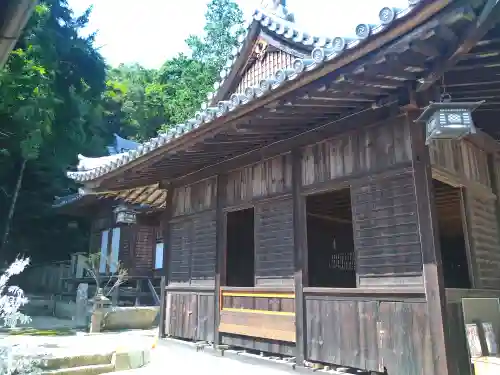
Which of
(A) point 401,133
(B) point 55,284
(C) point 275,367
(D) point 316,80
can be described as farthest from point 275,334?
(B) point 55,284

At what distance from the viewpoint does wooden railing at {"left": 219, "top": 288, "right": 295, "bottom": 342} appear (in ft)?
18.8

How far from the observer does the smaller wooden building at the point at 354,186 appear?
156 inches

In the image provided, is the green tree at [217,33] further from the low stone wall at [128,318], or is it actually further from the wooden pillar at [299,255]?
the wooden pillar at [299,255]

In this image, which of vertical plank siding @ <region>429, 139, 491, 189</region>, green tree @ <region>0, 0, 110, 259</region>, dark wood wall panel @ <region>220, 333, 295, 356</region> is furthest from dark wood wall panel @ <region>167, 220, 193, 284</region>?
green tree @ <region>0, 0, 110, 259</region>

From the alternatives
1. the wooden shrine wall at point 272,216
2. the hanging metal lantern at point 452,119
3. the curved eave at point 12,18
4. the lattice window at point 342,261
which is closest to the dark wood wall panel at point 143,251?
the lattice window at point 342,261

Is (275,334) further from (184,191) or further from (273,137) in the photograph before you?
(184,191)

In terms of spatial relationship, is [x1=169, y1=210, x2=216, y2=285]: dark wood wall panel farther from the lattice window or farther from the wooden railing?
the lattice window

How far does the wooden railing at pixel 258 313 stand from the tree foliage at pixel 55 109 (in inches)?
345

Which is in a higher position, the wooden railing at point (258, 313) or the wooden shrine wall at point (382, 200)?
the wooden shrine wall at point (382, 200)

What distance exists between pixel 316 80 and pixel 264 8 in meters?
5.87

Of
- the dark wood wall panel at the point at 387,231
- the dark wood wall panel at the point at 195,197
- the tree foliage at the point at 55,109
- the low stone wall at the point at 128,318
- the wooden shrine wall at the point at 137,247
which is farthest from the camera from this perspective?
the wooden shrine wall at the point at 137,247

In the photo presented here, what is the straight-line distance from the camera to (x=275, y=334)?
229 inches

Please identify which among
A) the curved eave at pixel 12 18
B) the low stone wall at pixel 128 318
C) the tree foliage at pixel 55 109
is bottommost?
the low stone wall at pixel 128 318

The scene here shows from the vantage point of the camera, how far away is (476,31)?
127 inches
